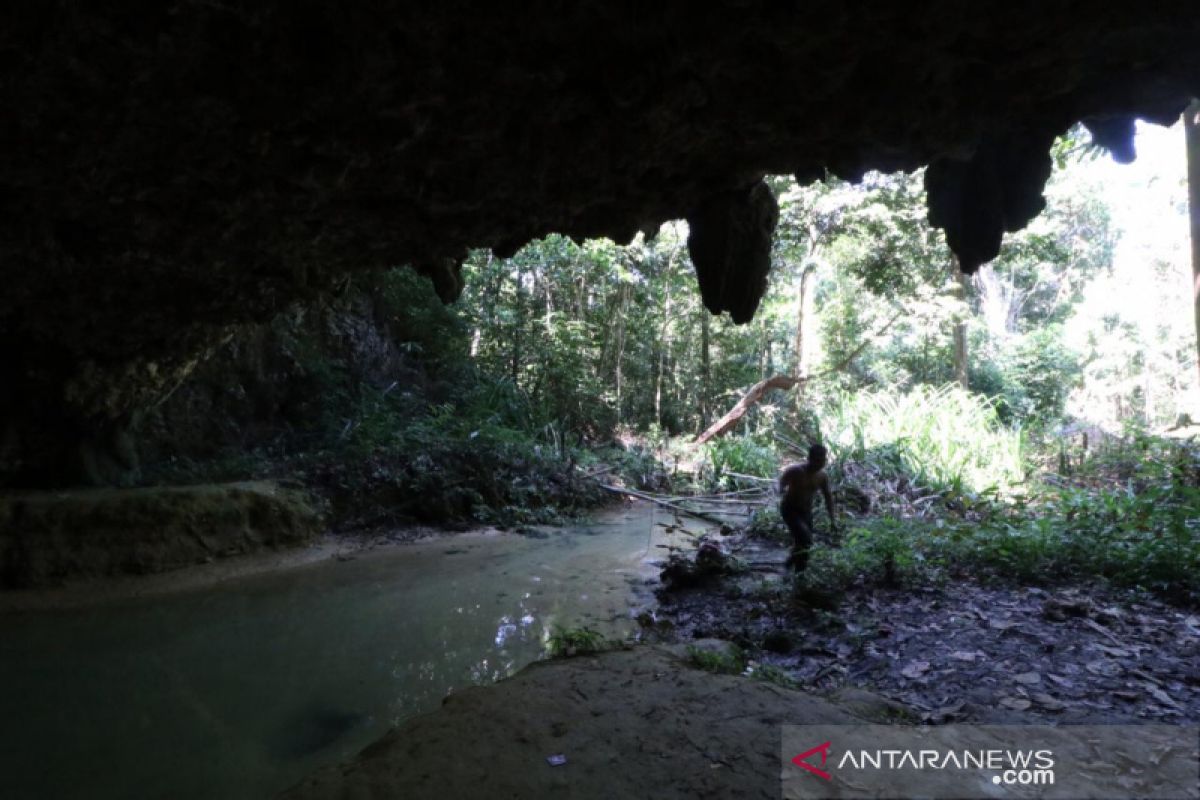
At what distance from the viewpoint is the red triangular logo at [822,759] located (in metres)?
2.54

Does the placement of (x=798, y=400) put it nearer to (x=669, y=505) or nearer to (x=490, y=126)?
(x=669, y=505)

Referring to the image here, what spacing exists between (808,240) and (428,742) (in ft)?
45.1

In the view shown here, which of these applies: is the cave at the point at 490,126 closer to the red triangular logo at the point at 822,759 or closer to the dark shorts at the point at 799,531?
the red triangular logo at the point at 822,759

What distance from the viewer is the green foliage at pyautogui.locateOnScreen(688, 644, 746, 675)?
12.7 ft

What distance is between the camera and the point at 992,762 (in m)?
2.47

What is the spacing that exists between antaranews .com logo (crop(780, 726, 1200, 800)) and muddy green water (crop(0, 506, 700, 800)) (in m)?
2.38

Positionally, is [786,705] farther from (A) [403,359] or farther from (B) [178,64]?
(A) [403,359]

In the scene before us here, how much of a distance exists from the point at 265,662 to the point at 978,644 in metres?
5.01

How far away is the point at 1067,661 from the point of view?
3898 mm

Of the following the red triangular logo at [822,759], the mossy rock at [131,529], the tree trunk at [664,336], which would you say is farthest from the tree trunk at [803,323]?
the red triangular logo at [822,759]

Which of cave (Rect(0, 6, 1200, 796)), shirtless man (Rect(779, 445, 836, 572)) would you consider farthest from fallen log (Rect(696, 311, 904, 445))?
cave (Rect(0, 6, 1200, 796))

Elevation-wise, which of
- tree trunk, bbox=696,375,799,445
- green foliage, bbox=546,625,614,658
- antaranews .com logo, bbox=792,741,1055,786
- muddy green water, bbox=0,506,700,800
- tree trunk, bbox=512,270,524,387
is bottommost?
muddy green water, bbox=0,506,700,800

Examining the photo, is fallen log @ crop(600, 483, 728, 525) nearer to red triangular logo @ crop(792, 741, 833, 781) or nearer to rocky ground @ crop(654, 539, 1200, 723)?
rocky ground @ crop(654, 539, 1200, 723)

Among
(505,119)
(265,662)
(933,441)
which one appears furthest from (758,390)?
A: (505,119)
